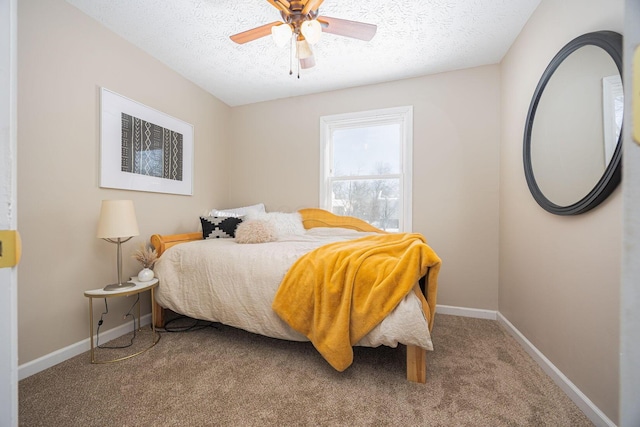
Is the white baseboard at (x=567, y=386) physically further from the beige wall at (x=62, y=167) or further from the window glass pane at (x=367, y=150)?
the beige wall at (x=62, y=167)

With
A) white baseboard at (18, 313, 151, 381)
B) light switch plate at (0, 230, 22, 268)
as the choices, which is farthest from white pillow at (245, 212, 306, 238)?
light switch plate at (0, 230, 22, 268)

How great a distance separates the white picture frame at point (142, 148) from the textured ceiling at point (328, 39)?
1.87ft

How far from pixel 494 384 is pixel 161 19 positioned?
11.1 ft

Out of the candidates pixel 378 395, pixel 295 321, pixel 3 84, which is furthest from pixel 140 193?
pixel 378 395

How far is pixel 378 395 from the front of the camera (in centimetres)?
136

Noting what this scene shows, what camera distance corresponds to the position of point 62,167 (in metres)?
1.71

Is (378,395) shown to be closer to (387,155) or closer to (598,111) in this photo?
(598,111)

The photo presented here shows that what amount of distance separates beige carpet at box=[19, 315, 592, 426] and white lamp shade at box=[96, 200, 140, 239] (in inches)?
33.6

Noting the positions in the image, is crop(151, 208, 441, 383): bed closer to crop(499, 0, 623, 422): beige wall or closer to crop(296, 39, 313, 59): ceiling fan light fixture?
crop(499, 0, 623, 422): beige wall

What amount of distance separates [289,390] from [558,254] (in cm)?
179

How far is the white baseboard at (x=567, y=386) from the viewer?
1.18 m

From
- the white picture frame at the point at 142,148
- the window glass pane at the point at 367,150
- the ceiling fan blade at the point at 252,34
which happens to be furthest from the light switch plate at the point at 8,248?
the window glass pane at the point at 367,150

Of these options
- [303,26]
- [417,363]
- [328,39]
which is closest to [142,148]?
[303,26]

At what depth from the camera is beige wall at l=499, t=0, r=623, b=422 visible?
1.17 metres
